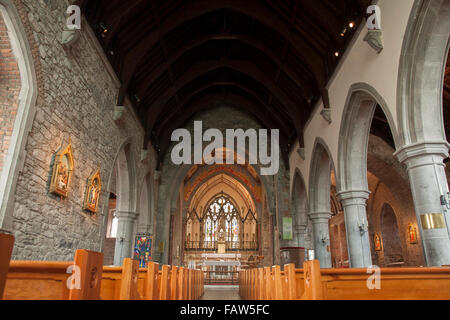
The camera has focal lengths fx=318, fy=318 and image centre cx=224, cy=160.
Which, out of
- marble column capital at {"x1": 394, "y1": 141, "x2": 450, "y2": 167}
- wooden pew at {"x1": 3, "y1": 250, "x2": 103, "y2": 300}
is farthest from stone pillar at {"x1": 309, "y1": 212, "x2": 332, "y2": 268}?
wooden pew at {"x1": 3, "y1": 250, "x2": 103, "y2": 300}

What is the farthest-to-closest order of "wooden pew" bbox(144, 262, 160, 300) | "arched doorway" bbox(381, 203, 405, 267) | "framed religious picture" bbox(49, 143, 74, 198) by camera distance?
1. "arched doorway" bbox(381, 203, 405, 267)
2. "framed religious picture" bbox(49, 143, 74, 198)
3. "wooden pew" bbox(144, 262, 160, 300)

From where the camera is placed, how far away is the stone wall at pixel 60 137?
185 inches

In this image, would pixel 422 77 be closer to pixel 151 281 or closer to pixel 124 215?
pixel 151 281

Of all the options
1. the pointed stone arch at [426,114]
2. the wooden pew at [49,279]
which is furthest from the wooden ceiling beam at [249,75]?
the wooden pew at [49,279]

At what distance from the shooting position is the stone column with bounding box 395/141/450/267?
4402mm

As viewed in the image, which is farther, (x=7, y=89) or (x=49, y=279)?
(x=7, y=89)

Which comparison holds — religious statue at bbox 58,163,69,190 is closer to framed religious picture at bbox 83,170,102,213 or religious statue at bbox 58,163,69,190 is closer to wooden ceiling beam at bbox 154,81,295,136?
framed religious picture at bbox 83,170,102,213

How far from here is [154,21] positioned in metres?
8.59

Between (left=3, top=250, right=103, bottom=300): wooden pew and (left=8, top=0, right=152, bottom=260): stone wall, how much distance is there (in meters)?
3.26

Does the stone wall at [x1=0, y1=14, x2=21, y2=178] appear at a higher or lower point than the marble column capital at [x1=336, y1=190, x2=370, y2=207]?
higher

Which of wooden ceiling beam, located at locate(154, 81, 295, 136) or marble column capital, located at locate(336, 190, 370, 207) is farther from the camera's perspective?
wooden ceiling beam, located at locate(154, 81, 295, 136)

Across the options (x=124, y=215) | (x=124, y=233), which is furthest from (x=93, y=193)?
(x=124, y=233)

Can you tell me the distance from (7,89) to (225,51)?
27.4 ft

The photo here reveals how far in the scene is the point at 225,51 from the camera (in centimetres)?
1177
